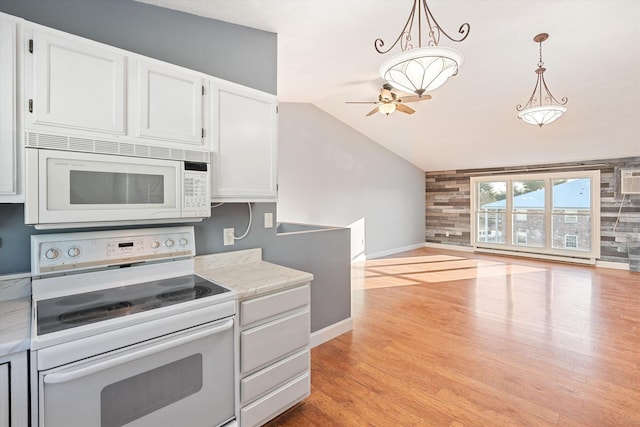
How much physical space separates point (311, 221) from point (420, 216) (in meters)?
4.06

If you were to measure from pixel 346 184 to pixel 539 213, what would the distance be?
175 inches

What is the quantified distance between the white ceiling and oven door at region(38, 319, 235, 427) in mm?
2161

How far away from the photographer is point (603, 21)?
279 centimetres

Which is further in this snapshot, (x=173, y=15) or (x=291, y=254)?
(x=291, y=254)

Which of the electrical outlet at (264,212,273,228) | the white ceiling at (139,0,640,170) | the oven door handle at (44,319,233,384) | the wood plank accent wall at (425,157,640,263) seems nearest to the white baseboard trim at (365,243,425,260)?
the wood plank accent wall at (425,157,640,263)

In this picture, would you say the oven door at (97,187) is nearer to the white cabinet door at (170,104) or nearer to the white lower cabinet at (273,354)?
the white cabinet door at (170,104)

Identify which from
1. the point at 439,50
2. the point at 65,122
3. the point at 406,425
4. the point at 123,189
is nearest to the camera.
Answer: the point at 65,122

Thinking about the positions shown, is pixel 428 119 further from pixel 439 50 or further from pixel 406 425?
pixel 406 425

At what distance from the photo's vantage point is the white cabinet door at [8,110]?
1.23 metres

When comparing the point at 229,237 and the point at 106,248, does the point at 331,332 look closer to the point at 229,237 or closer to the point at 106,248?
the point at 229,237

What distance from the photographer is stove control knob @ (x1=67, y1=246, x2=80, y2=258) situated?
151 centimetres

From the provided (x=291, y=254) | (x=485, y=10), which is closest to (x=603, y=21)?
(x=485, y=10)

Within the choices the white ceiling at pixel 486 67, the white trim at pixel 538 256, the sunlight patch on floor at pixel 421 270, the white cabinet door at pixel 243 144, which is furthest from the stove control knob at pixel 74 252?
the white trim at pixel 538 256

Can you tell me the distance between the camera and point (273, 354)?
1728 millimetres
